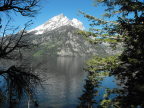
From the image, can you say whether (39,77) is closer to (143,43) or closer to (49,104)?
(143,43)

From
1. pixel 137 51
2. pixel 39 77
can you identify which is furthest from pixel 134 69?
pixel 39 77

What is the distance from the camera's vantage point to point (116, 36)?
1097cm

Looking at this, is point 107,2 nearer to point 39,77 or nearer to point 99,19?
point 99,19

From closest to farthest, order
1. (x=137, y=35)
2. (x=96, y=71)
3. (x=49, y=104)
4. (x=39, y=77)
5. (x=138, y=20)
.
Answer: (x=39, y=77) < (x=137, y=35) < (x=138, y=20) < (x=96, y=71) < (x=49, y=104)

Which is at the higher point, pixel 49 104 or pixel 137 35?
pixel 137 35

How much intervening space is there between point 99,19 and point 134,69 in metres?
5.74

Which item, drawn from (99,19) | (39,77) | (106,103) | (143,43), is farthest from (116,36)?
(39,77)

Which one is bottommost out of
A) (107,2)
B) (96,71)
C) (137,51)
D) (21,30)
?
(96,71)

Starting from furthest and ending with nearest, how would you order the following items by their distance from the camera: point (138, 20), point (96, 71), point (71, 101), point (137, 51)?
point (71, 101), point (96, 71), point (138, 20), point (137, 51)

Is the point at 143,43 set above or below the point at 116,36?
below

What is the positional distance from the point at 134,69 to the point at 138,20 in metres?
3.43

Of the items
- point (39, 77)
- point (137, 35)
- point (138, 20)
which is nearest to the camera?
point (39, 77)

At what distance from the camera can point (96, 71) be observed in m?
10.7

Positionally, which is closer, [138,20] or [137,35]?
[137,35]
